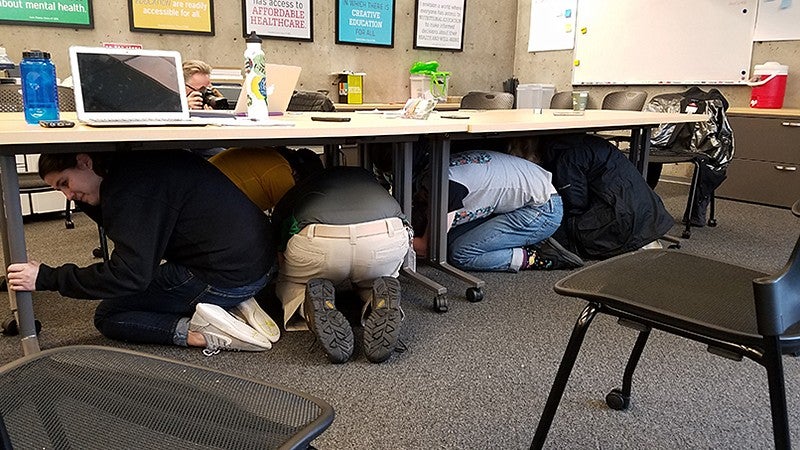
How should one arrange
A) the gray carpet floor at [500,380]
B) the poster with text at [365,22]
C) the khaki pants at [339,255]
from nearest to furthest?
the gray carpet floor at [500,380] < the khaki pants at [339,255] < the poster with text at [365,22]

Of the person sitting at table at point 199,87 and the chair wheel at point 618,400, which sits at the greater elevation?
the person sitting at table at point 199,87

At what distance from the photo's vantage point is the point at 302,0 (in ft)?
16.0

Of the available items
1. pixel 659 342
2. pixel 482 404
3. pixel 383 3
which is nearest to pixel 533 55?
pixel 383 3

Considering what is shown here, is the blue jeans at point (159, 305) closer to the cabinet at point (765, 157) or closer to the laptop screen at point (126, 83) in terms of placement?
the laptop screen at point (126, 83)

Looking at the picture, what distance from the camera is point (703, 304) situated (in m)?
0.99

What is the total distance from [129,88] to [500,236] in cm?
158

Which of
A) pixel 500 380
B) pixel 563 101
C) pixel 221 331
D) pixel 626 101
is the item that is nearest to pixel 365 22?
pixel 563 101

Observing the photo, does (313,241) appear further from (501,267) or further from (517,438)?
(501,267)

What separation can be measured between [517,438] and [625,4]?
493 centimetres

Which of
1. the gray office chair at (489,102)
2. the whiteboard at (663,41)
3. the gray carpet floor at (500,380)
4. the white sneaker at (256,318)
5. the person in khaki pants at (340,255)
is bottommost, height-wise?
the gray carpet floor at (500,380)

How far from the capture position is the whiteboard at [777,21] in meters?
4.29

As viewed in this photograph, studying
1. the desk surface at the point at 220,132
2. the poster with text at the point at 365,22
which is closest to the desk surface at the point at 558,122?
the desk surface at the point at 220,132

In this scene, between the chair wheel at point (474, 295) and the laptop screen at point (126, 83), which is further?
the chair wheel at point (474, 295)

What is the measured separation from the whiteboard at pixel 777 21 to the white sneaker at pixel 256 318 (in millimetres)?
4435
